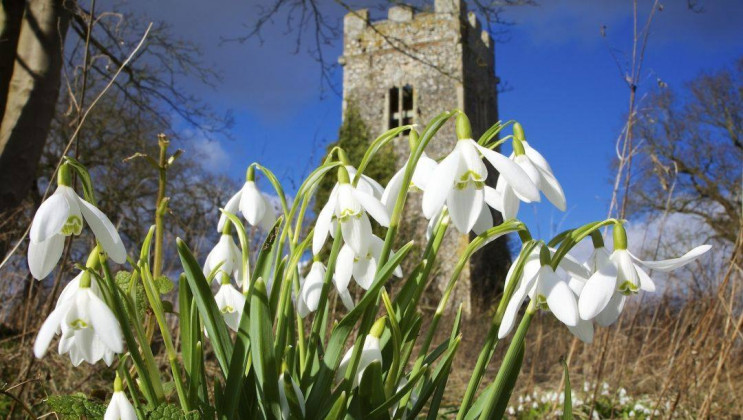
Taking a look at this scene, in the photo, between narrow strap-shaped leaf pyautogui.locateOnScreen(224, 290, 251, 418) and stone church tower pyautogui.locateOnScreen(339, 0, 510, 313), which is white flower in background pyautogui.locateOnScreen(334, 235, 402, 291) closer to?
narrow strap-shaped leaf pyautogui.locateOnScreen(224, 290, 251, 418)

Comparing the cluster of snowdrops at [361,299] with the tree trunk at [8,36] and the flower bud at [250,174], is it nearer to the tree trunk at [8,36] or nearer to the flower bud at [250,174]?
the flower bud at [250,174]

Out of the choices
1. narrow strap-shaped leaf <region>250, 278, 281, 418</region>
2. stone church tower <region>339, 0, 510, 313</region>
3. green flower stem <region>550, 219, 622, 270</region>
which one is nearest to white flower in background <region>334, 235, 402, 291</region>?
narrow strap-shaped leaf <region>250, 278, 281, 418</region>

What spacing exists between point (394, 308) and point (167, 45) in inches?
247

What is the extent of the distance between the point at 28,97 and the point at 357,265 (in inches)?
157

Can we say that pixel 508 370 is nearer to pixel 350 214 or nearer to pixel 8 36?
pixel 350 214

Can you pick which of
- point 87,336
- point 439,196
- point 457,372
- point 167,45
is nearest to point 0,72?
point 167,45

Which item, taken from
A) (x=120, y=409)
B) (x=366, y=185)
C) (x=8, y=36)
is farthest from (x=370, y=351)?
(x=8, y=36)

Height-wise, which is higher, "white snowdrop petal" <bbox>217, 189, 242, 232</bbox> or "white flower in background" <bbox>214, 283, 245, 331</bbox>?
"white snowdrop petal" <bbox>217, 189, 242, 232</bbox>

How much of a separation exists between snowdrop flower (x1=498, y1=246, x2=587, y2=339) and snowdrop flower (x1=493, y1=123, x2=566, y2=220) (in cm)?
6

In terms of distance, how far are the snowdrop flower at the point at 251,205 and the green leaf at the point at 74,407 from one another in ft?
1.09

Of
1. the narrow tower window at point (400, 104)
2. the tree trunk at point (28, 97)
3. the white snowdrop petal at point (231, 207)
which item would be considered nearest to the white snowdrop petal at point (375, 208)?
the white snowdrop petal at point (231, 207)

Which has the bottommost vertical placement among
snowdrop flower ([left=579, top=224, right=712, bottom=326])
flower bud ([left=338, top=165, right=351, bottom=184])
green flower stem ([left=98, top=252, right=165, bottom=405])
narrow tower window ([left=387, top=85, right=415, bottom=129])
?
green flower stem ([left=98, top=252, right=165, bottom=405])

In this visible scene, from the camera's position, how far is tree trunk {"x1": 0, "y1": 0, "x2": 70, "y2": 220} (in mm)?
4141

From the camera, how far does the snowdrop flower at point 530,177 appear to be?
2.77ft
